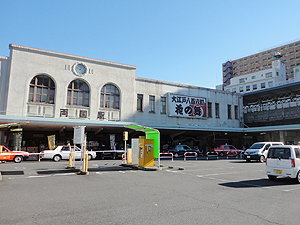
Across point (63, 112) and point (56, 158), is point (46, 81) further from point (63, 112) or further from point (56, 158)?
point (56, 158)

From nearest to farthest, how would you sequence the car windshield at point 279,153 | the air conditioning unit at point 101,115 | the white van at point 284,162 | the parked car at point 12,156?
the white van at point 284,162 → the car windshield at point 279,153 → the parked car at point 12,156 → the air conditioning unit at point 101,115

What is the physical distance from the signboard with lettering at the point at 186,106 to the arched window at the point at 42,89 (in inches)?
645

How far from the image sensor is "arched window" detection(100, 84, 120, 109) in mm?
30786

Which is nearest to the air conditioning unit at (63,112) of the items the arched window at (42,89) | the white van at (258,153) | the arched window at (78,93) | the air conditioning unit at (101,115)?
the arched window at (78,93)

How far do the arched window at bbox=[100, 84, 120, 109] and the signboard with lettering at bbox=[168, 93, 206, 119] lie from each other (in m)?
8.21

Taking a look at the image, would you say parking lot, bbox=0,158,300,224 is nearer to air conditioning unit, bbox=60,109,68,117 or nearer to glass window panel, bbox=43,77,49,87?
air conditioning unit, bbox=60,109,68,117

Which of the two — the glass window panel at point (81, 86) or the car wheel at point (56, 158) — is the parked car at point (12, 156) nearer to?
the car wheel at point (56, 158)

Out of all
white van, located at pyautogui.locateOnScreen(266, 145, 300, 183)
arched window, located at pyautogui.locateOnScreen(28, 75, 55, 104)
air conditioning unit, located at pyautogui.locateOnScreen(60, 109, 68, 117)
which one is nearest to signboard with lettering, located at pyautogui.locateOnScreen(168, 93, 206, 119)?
air conditioning unit, located at pyautogui.locateOnScreen(60, 109, 68, 117)

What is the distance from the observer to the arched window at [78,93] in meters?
28.8

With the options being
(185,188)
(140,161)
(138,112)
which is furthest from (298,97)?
(185,188)

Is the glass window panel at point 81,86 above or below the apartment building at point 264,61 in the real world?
below

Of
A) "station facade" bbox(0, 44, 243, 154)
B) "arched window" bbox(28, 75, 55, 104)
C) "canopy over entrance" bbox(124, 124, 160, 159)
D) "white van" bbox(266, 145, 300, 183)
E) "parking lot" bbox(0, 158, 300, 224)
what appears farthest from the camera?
"arched window" bbox(28, 75, 55, 104)

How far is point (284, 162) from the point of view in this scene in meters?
10.3

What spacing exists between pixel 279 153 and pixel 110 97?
933 inches
